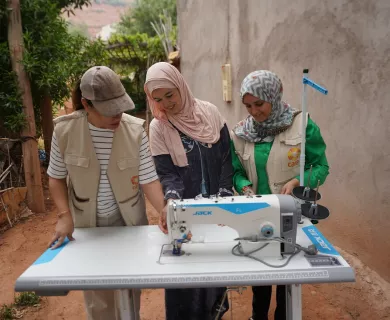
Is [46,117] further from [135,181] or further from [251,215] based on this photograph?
[251,215]

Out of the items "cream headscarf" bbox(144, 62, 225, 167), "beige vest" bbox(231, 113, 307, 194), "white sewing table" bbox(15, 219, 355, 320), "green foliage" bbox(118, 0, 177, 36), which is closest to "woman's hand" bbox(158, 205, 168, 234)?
"white sewing table" bbox(15, 219, 355, 320)

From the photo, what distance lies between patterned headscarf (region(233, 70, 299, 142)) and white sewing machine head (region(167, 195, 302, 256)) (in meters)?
0.51

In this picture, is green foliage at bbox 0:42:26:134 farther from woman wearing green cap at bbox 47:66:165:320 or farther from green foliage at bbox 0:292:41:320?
woman wearing green cap at bbox 47:66:165:320

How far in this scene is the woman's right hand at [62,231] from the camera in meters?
1.57

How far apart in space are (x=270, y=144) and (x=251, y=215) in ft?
1.81

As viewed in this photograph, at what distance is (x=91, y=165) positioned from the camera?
5.46ft

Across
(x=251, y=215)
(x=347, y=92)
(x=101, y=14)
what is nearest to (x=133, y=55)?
(x=347, y=92)

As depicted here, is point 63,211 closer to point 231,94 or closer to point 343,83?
point 343,83

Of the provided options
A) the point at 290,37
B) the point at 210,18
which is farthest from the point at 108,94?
the point at 210,18

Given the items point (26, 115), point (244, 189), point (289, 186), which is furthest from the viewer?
point (26, 115)

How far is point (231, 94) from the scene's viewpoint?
4.84 metres

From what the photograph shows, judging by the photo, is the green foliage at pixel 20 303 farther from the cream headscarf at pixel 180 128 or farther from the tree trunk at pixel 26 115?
the tree trunk at pixel 26 115

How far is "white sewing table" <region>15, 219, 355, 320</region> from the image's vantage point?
1242 mm

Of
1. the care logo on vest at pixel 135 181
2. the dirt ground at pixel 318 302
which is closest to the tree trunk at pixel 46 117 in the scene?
the dirt ground at pixel 318 302
